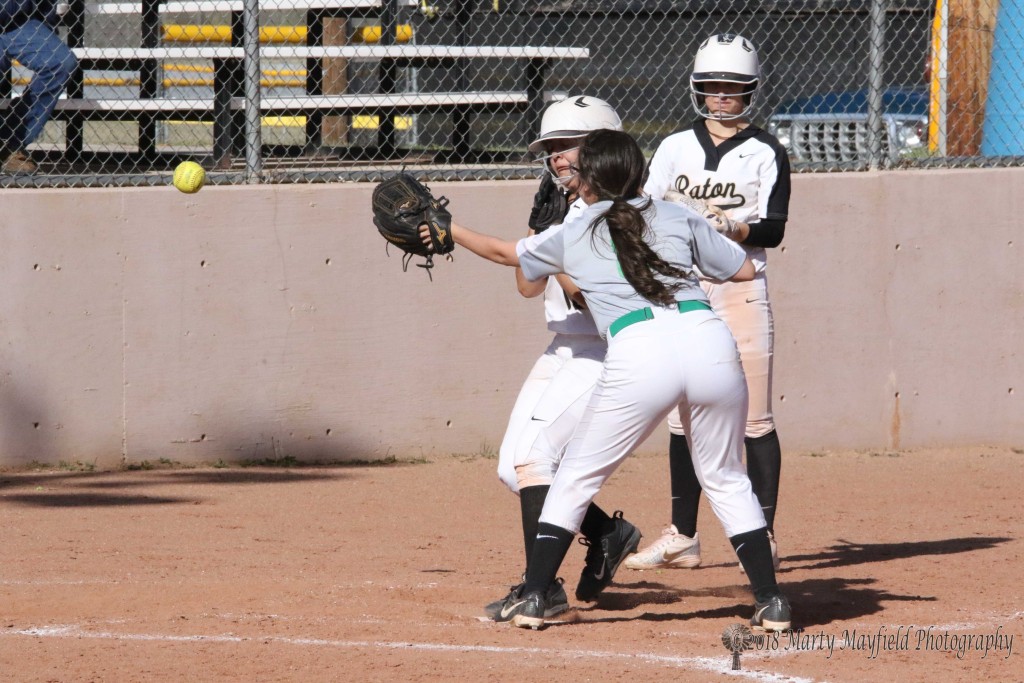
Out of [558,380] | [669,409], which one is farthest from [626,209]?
[558,380]

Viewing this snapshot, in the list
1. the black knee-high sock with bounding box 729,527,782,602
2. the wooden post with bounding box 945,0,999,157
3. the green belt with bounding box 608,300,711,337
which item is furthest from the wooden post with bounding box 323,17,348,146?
the black knee-high sock with bounding box 729,527,782,602

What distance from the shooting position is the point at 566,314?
4668 mm

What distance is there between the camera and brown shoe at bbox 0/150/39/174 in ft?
26.1

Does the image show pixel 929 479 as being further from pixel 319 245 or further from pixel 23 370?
pixel 23 370

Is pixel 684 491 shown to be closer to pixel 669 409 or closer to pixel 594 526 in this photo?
pixel 594 526

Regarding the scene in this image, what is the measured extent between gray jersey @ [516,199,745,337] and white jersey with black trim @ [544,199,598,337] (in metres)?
0.37

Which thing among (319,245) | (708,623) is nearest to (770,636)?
(708,623)

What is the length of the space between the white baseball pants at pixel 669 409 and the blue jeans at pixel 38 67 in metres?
5.36

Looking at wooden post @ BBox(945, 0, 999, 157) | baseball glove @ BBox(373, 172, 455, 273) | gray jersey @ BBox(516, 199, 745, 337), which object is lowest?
gray jersey @ BBox(516, 199, 745, 337)

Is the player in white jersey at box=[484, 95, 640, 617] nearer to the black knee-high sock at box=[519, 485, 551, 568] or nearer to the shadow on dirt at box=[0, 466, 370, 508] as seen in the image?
the black knee-high sock at box=[519, 485, 551, 568]

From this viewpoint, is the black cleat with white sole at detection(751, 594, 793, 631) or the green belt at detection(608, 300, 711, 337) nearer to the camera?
the green belt at detection(608, 300, 711, 337)

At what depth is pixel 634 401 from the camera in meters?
4.10

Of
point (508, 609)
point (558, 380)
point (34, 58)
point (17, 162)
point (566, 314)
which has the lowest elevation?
point (508, 609)

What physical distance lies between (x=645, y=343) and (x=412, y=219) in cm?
98
